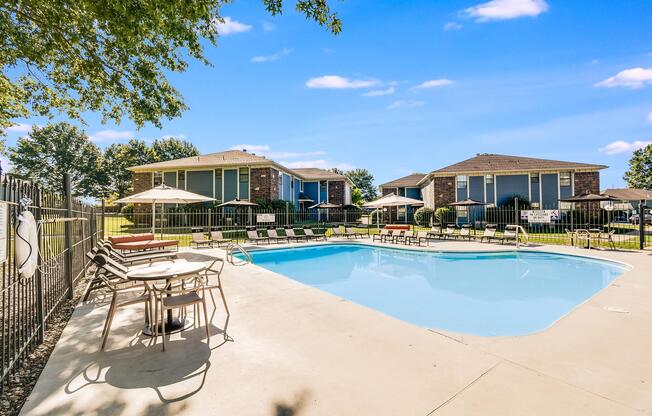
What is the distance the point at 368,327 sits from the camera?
14.1 ft

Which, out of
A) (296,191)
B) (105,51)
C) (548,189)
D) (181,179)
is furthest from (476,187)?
(105,51)

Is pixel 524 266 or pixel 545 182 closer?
pixel 524 266

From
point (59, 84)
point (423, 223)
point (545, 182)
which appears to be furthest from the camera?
point (423, 223)

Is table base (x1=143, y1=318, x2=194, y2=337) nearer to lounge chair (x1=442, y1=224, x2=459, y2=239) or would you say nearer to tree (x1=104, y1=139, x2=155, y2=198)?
lounge chair (x1=442, y1=224, x2=459, y2=239)

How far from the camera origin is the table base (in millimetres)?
4082

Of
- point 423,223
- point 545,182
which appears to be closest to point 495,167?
point 545,182

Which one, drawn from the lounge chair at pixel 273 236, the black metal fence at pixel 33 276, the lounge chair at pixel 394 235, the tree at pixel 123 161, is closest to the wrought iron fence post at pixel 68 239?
the black metal fence at pixel 33 276

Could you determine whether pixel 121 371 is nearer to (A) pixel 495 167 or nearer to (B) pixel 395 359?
(B) pixel 395 359

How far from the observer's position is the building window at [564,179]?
2525 centimetres

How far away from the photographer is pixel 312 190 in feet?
107

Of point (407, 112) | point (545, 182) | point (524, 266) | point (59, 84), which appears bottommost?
point (524, 266)

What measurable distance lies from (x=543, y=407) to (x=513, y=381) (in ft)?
1.31

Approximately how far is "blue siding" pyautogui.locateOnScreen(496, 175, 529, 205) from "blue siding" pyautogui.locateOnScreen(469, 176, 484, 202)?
131cm

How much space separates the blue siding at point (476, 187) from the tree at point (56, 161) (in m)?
47.6
